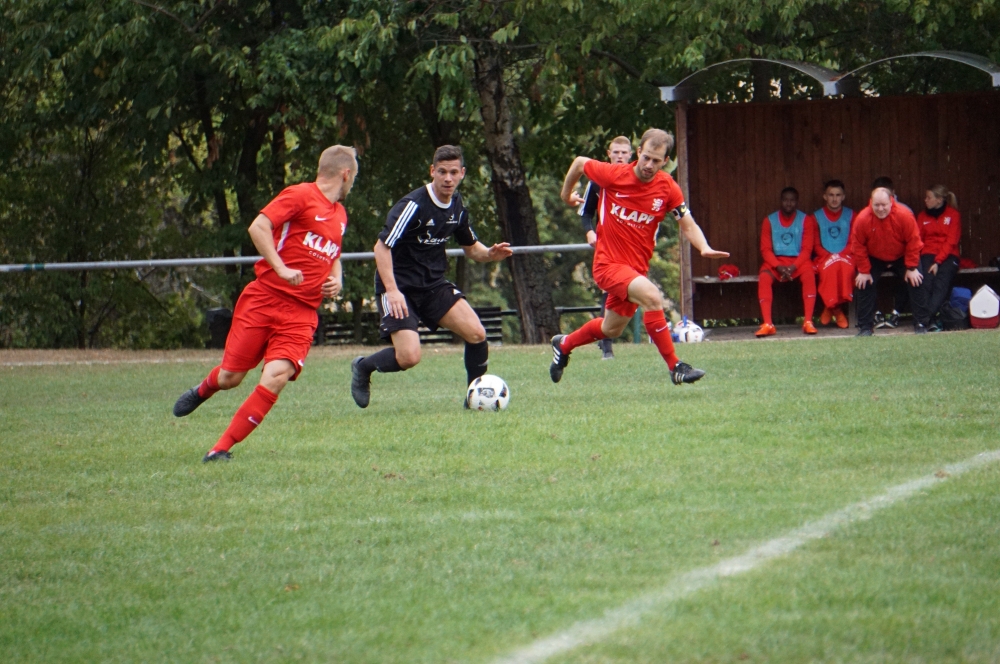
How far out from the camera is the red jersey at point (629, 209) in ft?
31.0

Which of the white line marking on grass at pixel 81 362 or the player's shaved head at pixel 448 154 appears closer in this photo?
the player's shaved head at pixel 448 154

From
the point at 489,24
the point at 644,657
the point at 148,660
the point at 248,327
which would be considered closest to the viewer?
the point at 644,657

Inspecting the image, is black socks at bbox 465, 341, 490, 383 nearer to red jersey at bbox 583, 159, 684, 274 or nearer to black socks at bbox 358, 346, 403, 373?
black socks at bbox 358, 346, 403, 373

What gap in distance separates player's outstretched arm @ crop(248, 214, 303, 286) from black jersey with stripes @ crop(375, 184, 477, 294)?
56.1 inches

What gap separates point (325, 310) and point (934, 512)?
68.5 feet

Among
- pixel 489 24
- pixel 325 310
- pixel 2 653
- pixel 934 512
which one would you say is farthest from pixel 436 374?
pixel 325 310

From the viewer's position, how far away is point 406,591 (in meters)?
4.34

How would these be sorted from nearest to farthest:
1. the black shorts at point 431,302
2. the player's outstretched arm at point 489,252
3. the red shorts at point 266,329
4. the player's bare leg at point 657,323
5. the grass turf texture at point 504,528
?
1. the grass turf texture at point 504,528
2. the red shorts at point 266,329
3. the player's outstretched arm at point 489,252
4. the black shorts at point 431,302
5. the player's bare leg at point 657,323

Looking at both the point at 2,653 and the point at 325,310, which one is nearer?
the point at 2,653

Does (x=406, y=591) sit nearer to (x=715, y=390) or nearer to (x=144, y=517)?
(x=144, y=517)

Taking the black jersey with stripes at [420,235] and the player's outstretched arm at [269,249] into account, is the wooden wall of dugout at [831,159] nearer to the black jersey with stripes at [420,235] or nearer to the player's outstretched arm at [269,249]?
the black jersey with stripes at [420,235]

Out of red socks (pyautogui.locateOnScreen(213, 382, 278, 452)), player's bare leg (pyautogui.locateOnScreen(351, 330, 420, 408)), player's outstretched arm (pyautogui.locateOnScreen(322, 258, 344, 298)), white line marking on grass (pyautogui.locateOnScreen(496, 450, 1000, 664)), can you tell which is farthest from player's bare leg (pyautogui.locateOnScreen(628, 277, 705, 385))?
white line marking on grass (pyautogui.locateOnScreen(496, 450, 1000, 664))

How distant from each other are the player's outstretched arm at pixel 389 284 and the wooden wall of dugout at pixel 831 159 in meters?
8.83

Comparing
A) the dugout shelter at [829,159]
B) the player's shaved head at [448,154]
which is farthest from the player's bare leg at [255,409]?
the dugout shelter at [829,159]
